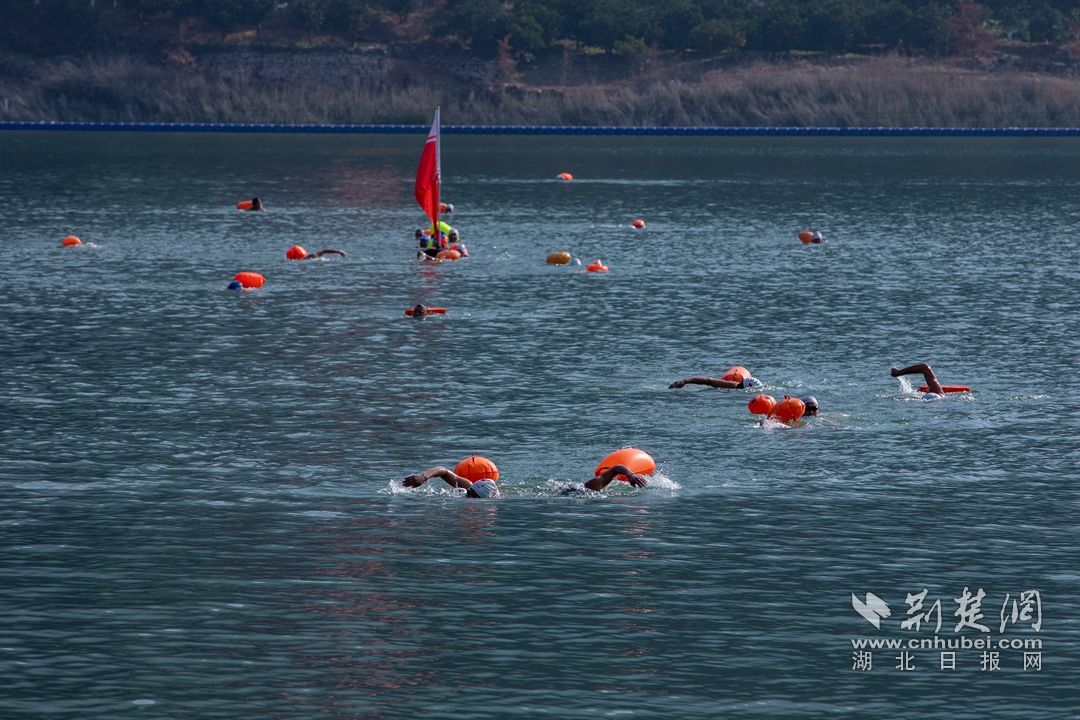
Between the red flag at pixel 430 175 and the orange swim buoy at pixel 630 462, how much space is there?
35.0 metres

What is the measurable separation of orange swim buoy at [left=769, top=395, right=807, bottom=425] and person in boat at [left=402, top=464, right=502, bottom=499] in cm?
814

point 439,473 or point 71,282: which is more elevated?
point 439,473

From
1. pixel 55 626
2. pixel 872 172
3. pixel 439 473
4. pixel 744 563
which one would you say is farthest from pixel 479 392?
pixel 872 172

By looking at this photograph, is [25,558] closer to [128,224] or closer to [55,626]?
[55,626]

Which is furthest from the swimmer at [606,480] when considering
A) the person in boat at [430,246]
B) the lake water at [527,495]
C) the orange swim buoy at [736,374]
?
the person in boat at [430,246]

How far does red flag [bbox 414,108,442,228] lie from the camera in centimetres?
6650

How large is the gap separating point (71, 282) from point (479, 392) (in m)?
28.0

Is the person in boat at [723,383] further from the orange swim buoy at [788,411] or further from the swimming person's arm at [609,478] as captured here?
the swimming person's arm at [609,478]

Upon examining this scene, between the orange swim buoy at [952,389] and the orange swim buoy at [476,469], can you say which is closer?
the orange swim buoy at [476,469]

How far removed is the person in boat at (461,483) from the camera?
30.9m

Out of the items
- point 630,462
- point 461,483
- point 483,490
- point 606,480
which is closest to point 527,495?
point 483,490

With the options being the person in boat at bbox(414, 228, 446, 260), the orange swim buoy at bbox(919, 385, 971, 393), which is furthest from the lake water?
the person in boat at bbox(414, 228, 446, 260)

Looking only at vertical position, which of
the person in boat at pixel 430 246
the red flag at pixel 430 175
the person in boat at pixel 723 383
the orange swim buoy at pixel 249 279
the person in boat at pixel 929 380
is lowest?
the person in boat at pixel 430 246

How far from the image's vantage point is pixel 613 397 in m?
41.1
